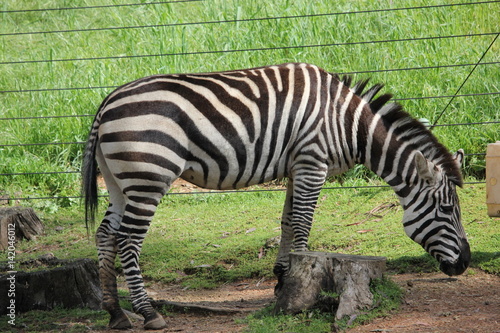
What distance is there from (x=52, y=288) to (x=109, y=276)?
2.18 feet

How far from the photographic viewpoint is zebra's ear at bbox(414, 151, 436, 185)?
5145mm

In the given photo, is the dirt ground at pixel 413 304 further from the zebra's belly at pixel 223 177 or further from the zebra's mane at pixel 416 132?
the zebra's belly at pixel 223 177

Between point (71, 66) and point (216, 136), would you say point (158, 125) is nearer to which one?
point (216, 136)

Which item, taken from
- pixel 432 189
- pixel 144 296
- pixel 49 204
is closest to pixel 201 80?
pixel 144 296

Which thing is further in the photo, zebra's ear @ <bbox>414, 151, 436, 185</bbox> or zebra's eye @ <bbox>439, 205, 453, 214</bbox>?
zebra's eye @ <bbox>439, 205, 453, 214</bbox>

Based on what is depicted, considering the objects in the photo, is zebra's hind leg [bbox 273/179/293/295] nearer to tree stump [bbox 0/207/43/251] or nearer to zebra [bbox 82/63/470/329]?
zebra [bbox 82/63/470/329]

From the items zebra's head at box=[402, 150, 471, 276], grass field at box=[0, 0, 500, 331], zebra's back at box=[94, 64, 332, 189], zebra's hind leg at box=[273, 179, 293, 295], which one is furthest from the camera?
grass field at box=[0, 0, 500, 331]

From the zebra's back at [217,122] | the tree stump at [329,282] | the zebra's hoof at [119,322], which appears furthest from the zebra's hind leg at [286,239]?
the zebra's hoof at [119,322]

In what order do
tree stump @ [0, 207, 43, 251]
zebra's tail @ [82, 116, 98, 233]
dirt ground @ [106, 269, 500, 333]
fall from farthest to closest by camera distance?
1. tree stump @ [0, 207, 43, 251]
2. zebra's tail @ [82, 116, 98, 233]
3. dirt ground @ [106, 269, 500, 333]

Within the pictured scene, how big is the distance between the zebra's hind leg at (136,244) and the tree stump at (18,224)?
8.41 ft

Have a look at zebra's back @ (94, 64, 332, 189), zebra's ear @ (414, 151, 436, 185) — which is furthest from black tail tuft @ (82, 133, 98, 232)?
zebra's ear @ (414, 151, 436, 185)

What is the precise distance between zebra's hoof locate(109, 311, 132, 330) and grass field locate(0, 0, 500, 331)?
18 cm

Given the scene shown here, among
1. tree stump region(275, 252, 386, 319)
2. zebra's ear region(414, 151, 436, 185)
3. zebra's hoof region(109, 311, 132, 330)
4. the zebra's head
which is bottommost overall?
zebra's hoof region(109, 311, 132, 330)

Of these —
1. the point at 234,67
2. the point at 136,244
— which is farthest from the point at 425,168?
the point at 234,67
